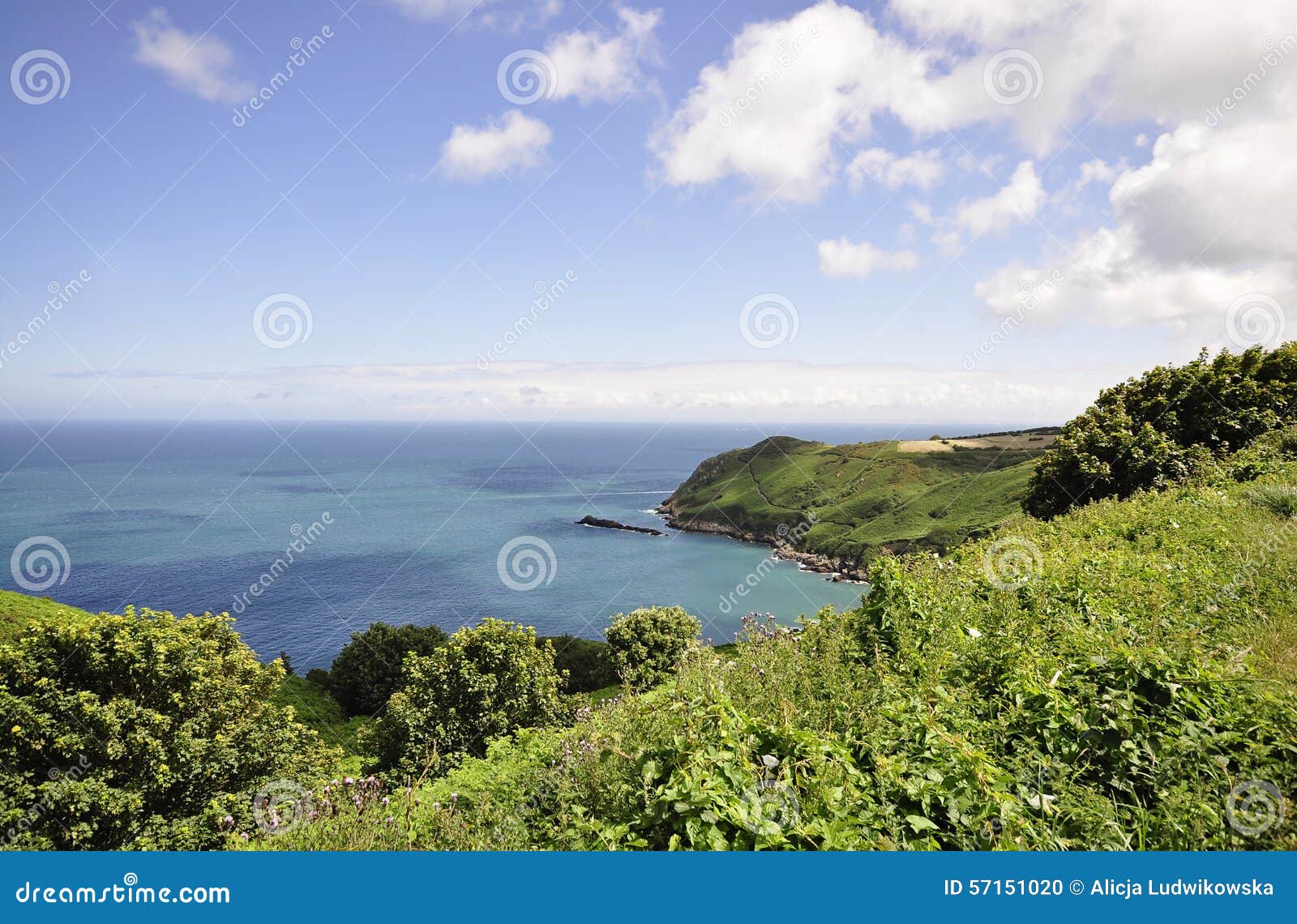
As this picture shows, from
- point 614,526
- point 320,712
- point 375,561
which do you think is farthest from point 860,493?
point 320,712

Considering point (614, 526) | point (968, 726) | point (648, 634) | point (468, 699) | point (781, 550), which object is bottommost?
point (648, 634)

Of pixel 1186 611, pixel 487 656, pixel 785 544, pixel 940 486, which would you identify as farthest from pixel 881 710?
pixel 940 486

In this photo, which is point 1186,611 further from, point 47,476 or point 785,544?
point 47,476

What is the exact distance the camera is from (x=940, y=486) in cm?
10506

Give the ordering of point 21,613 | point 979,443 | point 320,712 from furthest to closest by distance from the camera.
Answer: point 979,443 → point 320,712 → point 21,613

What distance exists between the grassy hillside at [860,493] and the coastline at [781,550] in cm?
41

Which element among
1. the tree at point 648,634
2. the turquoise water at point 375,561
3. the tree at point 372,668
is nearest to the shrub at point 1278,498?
the tree at point 648,634

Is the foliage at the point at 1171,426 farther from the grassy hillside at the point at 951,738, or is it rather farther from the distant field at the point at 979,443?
the distant field at the point at 979,443

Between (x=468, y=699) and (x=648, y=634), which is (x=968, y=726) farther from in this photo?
(x=648, y=634)

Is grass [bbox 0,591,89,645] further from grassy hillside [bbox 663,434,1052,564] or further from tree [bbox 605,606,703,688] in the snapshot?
grassy hillside [bbox 663,434,1052,564]

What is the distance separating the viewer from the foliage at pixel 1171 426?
58.9 feet

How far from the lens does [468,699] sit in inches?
736

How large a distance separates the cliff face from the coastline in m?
0.22

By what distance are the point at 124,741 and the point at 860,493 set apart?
109682 mm
